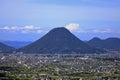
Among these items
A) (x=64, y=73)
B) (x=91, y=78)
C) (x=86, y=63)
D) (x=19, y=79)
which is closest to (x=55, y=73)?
(x=64, y=73)

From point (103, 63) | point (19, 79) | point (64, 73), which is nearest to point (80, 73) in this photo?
point (64, 73)

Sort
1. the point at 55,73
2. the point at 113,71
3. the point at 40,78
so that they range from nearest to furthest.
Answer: the point at 40,78 → the point at 55,73 → the point at 113,71

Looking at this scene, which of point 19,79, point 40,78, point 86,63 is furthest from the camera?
point 86,63

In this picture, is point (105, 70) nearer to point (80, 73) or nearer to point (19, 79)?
point (80, 73)

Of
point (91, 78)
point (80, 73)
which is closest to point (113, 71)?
point (80, 73)

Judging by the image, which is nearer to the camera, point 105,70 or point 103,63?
point 105,70

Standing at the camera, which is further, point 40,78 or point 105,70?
point 105,70

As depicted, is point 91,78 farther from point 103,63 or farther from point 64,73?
point 103,63

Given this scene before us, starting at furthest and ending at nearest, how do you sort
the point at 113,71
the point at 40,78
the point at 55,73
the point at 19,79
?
1. the point at 113,71
2. the point at 55,73
3. the point at 40,78
4. the point at 19,79
